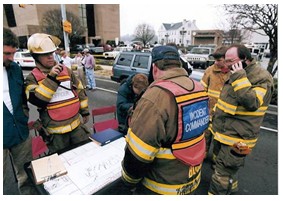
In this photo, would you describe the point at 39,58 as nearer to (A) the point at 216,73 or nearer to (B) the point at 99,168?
(B) the point at 99,168

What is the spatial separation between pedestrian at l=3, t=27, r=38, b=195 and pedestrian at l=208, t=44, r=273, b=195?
2219 mm

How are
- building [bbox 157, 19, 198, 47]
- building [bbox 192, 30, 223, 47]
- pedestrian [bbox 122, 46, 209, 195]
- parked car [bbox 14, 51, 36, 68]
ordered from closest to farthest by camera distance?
pedestrian [bbox 122, 46, 209, 195] → parked car [bbox 14, 51, 36, 68] → building [bbox 192, 30, 223, 47] → building [bbox 157, 19, 198, 47]

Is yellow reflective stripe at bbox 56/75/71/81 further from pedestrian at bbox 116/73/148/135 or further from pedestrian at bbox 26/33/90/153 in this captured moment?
pedestrian at bbox 116/73/148/135

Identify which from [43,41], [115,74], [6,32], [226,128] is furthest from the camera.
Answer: [115,74]

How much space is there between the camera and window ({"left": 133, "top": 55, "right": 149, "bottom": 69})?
24.9 feet

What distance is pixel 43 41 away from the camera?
218 cm

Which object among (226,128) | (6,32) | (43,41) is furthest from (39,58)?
(226,128)

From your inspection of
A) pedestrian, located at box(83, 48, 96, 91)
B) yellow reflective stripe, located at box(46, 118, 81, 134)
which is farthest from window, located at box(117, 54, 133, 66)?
yellow reflective stripe, located at box(46, 118, 81, 134)

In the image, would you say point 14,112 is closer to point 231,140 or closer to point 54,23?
point 231,140

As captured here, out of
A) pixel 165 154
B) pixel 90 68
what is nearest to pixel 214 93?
pixel 165 154

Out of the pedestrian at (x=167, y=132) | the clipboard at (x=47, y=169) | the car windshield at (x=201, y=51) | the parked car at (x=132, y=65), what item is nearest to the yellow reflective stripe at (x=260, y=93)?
the pedestrian at (x=167, y=132)

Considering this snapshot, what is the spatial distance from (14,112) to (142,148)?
1607 mm

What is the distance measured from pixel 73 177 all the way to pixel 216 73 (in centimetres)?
264

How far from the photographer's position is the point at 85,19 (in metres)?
43.4
